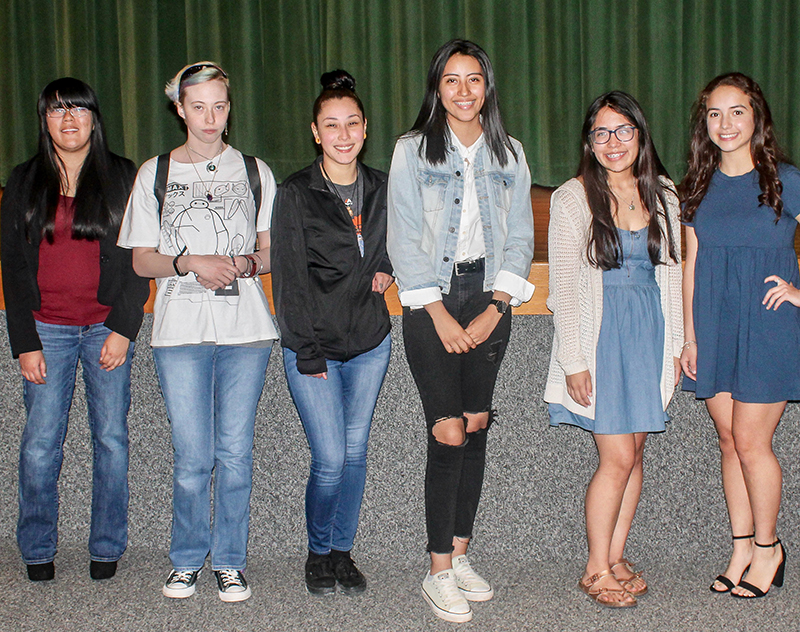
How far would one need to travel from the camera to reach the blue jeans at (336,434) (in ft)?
6.42

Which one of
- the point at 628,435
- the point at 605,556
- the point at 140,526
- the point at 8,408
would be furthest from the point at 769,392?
the point at 8,408

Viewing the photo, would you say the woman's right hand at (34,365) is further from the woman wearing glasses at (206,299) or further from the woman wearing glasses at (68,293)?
the woman wearing glasses at (206,299)

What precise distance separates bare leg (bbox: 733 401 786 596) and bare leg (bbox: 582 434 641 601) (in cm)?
29

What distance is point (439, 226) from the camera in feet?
6.27

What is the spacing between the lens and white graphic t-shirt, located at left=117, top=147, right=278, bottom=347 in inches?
77.1

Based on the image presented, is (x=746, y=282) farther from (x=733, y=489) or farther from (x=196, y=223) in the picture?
(x=196, y=223)

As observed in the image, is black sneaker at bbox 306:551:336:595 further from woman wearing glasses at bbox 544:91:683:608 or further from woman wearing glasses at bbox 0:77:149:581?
woman wearing glasses at bbox 544:91:683:608

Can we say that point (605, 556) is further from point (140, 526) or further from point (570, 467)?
point (140, 526)

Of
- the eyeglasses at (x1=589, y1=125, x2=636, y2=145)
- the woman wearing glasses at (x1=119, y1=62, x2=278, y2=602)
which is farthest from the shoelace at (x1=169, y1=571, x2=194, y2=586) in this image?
the eyeglasses at (x1=589, y1=125, x2=636, y2=145)

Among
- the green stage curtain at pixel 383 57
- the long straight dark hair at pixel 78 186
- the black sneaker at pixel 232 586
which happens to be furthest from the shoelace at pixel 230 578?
the green stage curtain at pixel 383 57

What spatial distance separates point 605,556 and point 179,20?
520 cm

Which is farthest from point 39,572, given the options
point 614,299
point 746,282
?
point 746,282

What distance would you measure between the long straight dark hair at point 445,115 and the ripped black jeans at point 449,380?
32 cm

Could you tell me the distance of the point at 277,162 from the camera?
18.8 ft
